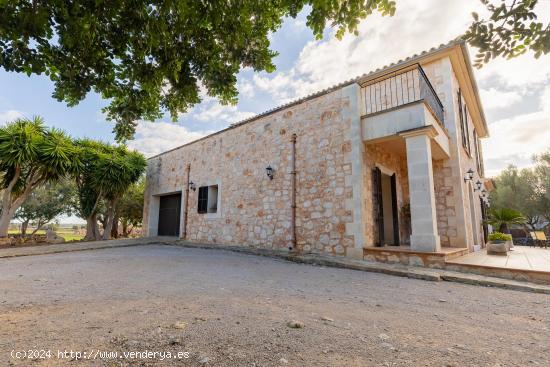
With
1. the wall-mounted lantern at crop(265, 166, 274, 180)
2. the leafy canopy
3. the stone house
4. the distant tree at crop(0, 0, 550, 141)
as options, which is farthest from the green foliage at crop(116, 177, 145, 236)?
the distant tree at crop(0, 0, 550, 141)

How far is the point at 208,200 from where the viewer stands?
359 inches

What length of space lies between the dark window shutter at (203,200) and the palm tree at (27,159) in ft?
15.6

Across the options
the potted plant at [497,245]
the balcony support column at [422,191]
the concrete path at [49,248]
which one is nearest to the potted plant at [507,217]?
the potted plant at [497,245]

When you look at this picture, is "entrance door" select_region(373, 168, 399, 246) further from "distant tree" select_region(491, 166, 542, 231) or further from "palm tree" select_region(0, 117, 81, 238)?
"distant tree" select_region(491, 166, 542, 231)

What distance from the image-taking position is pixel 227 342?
5.77 ft

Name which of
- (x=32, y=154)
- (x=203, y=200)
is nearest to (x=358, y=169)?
(x=203, y=200)

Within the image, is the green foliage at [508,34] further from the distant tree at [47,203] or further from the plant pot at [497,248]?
the distant tree at [47,203]

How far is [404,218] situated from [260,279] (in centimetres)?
578

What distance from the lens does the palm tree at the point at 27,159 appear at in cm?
787

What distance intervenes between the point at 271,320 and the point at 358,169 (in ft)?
13.8

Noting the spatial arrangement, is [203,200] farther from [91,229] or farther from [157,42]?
[157,42]

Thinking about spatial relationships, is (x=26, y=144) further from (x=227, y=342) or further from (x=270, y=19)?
(x=227, y=342)

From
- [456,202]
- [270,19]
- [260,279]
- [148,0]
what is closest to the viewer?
[148,0]

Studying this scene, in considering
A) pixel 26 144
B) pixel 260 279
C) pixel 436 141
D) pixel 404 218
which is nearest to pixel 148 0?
pixel 260 279
